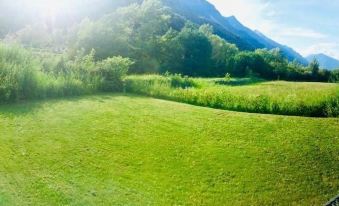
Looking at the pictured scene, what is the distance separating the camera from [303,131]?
18.0 metres

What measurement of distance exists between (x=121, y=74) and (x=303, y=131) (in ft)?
41.3

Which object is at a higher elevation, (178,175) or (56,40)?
(56,40)

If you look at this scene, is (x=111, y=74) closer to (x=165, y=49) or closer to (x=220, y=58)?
(x=165, y=49)

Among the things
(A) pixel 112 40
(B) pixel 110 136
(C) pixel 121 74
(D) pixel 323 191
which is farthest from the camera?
(A) pixel 112 40

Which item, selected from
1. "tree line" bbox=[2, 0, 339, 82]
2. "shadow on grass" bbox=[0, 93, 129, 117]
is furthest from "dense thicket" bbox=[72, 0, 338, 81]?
"shadow on grass" bbox=[0, 93, 129, 117]

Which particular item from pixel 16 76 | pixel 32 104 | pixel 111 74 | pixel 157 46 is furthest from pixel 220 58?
pixel 32 104

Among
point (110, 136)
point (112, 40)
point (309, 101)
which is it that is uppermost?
point (112, 40)

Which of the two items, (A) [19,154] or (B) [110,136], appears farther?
(B) [110,136]

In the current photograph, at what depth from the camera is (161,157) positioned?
15617mm

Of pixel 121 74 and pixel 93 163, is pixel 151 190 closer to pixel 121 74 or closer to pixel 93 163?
pixel 93 163

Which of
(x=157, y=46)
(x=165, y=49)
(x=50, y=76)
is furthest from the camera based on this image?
(x=165, y=49)

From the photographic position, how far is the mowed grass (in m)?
13.4

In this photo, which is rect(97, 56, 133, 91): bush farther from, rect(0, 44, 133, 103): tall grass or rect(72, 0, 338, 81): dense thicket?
rect(72, 0, 338, 81): dense thicket

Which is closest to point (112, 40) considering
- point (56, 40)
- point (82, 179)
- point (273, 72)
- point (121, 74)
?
point (121, 74)
